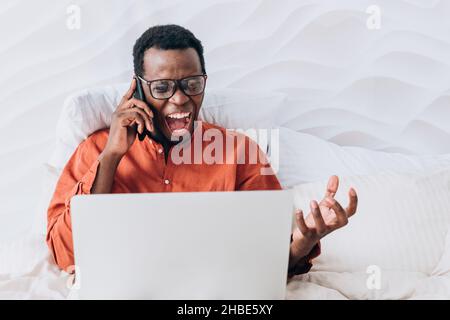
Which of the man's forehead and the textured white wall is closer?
the man's forehead

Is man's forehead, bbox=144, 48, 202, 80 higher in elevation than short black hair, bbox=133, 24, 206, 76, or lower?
lower

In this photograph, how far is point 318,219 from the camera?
1131 mm

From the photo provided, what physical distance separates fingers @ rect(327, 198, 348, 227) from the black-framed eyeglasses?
0.48m

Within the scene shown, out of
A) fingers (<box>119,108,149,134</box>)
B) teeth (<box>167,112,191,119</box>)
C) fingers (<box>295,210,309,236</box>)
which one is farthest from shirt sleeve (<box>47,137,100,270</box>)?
fingers (<box>295,210,309,236</box>)

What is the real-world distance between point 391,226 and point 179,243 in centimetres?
72

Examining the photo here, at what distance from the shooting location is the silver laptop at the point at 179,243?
3.10 ft

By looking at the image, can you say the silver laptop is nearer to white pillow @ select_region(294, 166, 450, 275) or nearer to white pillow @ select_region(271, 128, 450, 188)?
white pillow @ select_region(294, 166, 450, 275)

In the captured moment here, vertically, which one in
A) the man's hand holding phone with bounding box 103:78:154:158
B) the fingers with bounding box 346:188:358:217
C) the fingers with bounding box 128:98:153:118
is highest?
the fingers with bounding box 128:98:153:118

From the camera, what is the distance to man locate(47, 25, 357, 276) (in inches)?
52.1

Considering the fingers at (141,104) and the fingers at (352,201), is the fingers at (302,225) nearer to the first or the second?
the fingers at (352,201)

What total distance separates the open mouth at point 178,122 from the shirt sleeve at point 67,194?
21cm

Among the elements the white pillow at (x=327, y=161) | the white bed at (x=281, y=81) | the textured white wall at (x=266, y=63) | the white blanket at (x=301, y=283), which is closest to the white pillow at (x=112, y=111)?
the white bed at (x=281, y=81)

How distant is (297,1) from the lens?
Answer: 1813mm

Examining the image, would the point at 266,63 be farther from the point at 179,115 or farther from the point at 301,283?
the point at 301,283
